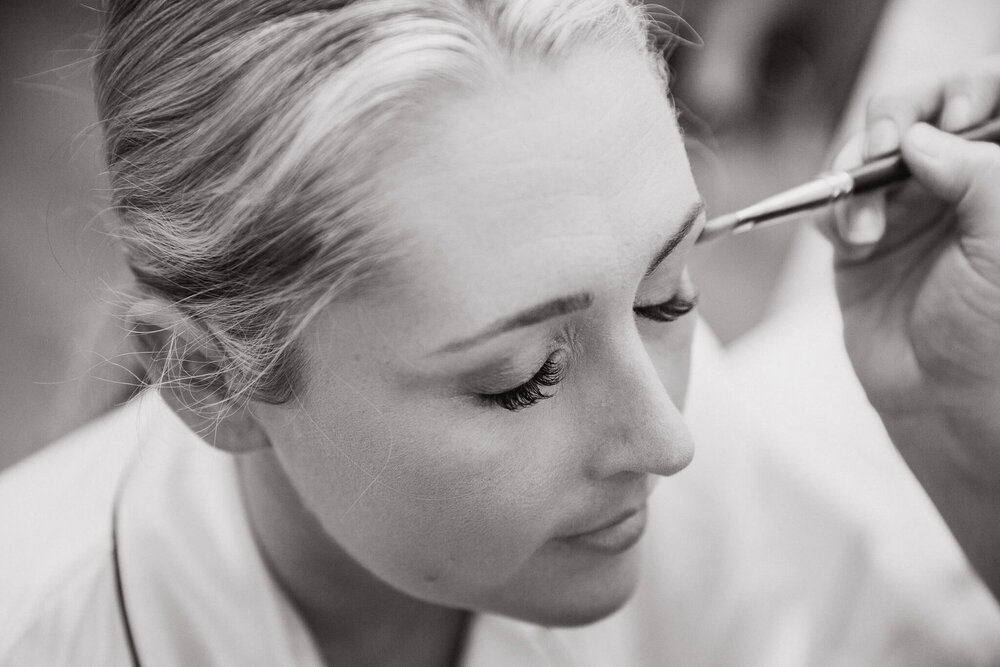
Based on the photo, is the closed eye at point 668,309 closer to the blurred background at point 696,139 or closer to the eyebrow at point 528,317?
the eyebrow at point 528,317

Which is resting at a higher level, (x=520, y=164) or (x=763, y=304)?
(x=520, y=164)

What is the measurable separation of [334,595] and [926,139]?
2.11 ft

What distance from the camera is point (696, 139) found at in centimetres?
156

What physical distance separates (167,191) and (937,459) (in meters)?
0.73

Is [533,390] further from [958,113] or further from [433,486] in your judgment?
[958,113]

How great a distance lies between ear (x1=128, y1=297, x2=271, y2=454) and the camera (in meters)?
0.66

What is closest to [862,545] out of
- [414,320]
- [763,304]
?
[414,320]

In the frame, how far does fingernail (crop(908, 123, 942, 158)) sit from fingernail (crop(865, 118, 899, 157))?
1 centimetres

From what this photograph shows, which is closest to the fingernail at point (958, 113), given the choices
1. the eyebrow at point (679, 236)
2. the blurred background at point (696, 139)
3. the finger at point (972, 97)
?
the finger at point (972, 97)

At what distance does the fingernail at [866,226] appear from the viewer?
0.82m

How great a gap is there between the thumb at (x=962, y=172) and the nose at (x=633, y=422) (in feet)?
1.07

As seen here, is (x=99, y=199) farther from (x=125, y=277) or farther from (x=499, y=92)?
(x=499, y=92)

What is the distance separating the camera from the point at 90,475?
89 cm

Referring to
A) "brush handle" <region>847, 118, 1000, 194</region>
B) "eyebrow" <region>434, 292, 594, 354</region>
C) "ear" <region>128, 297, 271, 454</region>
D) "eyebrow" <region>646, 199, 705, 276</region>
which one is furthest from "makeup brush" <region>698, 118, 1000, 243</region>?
"ear" <region>128, 297, 271, 454</region>
